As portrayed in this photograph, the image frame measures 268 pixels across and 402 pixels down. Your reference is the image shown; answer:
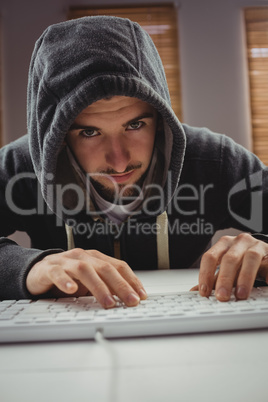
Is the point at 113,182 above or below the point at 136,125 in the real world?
below

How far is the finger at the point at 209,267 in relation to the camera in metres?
0.51

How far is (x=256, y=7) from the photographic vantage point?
2426mm

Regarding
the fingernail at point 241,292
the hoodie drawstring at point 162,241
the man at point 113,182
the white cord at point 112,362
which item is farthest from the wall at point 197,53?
the white cord at point 112,362

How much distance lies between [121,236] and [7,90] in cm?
186

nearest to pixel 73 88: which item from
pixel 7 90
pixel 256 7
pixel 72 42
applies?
pixel 72 42

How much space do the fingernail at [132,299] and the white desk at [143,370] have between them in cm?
8

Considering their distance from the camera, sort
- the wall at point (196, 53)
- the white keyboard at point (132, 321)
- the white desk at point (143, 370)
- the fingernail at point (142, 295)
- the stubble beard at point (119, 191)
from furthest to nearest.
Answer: the wall at point (196, 53) → the stubble beard at point (119, 191) → the fingernail at point (142, 295) → the white keyboard at point (132, 321) → the white desk at point (143, 370)

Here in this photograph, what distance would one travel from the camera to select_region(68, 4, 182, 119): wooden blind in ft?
7.90

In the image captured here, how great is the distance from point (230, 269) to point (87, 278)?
21cm

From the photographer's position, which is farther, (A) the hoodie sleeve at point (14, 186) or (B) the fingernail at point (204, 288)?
(A) the hoodie sleeve at point (14, 186)

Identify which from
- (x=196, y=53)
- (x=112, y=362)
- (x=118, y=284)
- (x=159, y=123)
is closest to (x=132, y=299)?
(x=118, y=284)

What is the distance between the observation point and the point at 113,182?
0.92m

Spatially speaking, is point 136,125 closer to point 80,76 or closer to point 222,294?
point 80,76

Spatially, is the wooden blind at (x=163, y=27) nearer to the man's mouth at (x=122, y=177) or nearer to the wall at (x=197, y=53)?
the wall at (x=197, y=53)
